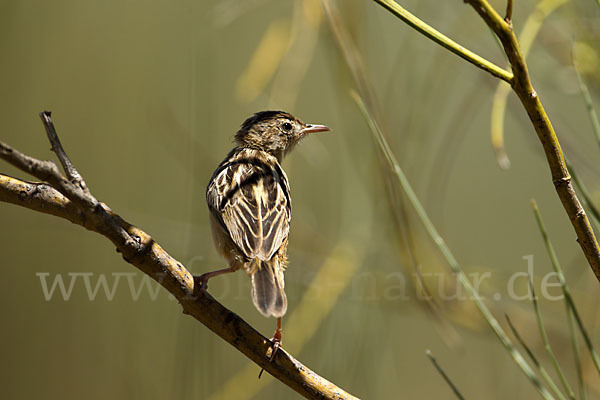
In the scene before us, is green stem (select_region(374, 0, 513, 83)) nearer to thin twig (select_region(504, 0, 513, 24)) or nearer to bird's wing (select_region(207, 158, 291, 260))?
thin twig (select_region(504, 0, 513, 24))

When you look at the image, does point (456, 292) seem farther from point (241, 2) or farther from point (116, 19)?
point (116, 19)

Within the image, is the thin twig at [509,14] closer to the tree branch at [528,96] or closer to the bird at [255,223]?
the tree branch at [528,96]

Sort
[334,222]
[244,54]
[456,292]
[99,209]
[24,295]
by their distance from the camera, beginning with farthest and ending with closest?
[24,295] < [244,54] < [334,222] < [456,292] < [99,209]

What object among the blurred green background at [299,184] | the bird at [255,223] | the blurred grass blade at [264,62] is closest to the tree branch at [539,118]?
the blurred green background at [299,184]

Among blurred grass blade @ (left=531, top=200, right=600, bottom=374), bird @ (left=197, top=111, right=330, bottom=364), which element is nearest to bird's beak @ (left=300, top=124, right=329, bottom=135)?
bird @ (left=197, top=111, right=330, bottom=364)

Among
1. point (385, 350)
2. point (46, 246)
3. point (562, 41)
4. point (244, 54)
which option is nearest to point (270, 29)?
point (562, 41)

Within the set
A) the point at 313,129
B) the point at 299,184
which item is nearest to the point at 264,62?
the point at 313,129
